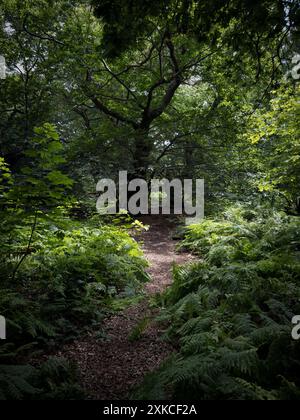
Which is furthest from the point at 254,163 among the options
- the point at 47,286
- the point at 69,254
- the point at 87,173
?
the point at 47,286

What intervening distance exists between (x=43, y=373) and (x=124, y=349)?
1264 mm

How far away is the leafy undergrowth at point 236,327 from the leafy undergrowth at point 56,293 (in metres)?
0.99

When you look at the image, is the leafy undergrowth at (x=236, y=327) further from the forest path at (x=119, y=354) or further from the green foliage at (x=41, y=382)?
the green foliage at (x=41, y=382)

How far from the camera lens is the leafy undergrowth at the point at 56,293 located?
3.05 m

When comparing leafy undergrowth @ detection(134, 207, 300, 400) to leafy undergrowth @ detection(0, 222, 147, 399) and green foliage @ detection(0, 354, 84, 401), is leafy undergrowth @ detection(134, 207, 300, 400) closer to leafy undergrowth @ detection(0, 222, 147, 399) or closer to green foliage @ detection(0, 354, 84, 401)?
green foliage @ detection(0, 354, 84, 401)

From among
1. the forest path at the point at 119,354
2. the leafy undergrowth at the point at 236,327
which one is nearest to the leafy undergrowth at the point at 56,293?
the forest path at the point at 119,354

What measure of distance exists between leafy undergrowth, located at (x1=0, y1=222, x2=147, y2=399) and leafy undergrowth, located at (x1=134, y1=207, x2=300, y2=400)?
3.24ft

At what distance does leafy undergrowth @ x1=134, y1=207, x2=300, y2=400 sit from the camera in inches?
109

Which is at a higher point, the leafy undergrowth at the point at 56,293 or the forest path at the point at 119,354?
the leafy undergrowth at the point at 56,293

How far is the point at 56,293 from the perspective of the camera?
16.1 ft

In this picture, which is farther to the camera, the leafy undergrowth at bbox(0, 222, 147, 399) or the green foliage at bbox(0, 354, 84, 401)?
the leafy undergrowth at bbox(0, 222, 147, 399)

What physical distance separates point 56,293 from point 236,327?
2902 mm

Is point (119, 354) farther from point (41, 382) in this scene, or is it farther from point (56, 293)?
point (56, 293)

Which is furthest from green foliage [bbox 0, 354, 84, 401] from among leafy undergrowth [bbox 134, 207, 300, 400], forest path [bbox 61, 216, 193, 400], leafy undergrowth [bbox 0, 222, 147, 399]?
leafy undergrowth [bbox 134, 207, 300, 400]
